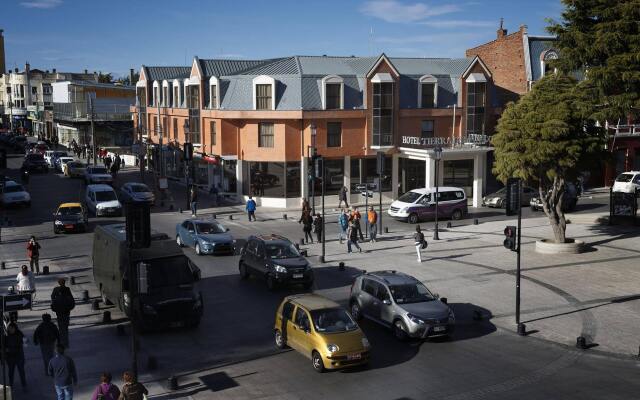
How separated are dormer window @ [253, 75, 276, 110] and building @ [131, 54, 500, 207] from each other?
0.07 metres

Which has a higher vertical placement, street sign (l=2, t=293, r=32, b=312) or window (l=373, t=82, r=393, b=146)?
window (l=373, t=82, r=393, b=146)

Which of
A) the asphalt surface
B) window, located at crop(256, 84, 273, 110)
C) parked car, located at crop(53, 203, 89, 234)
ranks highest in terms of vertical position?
window, located at crop(256, 84, 273, 110)

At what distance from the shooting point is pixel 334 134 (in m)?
49.0

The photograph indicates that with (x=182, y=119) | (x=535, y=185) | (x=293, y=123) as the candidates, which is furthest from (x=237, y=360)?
(x=182, y=119)

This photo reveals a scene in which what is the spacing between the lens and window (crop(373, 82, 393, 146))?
4953cm

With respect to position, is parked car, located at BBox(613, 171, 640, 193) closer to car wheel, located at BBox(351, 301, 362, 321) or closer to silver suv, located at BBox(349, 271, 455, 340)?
silver suv, located at BBox(349, 271, 455, 340)

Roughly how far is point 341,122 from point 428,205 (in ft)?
33.3

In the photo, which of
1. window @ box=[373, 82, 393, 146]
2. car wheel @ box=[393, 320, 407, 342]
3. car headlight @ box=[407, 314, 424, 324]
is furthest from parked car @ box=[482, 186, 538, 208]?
car headlight @ box=[407, 314, 424, 324]

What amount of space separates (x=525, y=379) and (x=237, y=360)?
7.45 metres

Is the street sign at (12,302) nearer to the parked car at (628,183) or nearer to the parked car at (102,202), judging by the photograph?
the parked car at (102,202)

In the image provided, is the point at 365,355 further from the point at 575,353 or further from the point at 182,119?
the point at 182,119

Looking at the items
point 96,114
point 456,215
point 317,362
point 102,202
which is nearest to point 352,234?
point 456,215

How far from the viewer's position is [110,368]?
59.6 ft

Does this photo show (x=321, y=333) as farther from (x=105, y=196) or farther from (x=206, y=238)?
(x=105, y=196)
